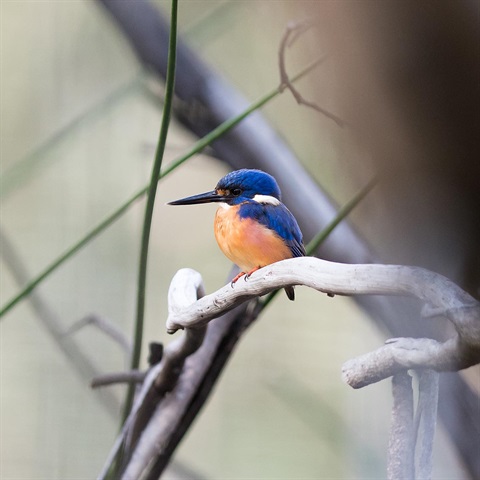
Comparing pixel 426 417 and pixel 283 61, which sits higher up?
pixel 283 61

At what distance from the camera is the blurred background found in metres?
0.23

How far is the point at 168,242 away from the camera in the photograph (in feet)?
1.49

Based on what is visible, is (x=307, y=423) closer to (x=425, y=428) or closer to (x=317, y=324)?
(x=317, y=324)

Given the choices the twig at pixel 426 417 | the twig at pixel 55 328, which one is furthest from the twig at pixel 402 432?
the twig at pixel 55 328

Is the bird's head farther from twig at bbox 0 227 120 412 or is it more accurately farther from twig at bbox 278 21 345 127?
twig at bbox 0 227 120 412

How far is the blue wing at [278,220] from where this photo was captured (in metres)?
0.27

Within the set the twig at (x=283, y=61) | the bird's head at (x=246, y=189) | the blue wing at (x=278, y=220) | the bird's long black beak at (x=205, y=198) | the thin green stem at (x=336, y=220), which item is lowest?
the thin green stem at (x=336, y=220)

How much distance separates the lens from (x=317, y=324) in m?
0.43

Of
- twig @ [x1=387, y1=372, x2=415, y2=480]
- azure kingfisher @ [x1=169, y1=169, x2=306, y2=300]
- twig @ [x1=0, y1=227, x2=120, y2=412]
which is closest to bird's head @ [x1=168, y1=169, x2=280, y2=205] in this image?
azure kingfisher @ [x1=169, y1=169, x2=306, y2=300]

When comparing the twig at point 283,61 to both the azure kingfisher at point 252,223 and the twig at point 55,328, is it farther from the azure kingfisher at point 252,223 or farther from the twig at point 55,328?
the twig at point 55,328

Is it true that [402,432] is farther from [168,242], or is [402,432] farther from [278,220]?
[168,242]

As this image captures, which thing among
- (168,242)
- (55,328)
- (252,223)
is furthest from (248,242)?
(55,328)

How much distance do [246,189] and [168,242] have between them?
17 centimetres

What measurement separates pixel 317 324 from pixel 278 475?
0.48 feet
